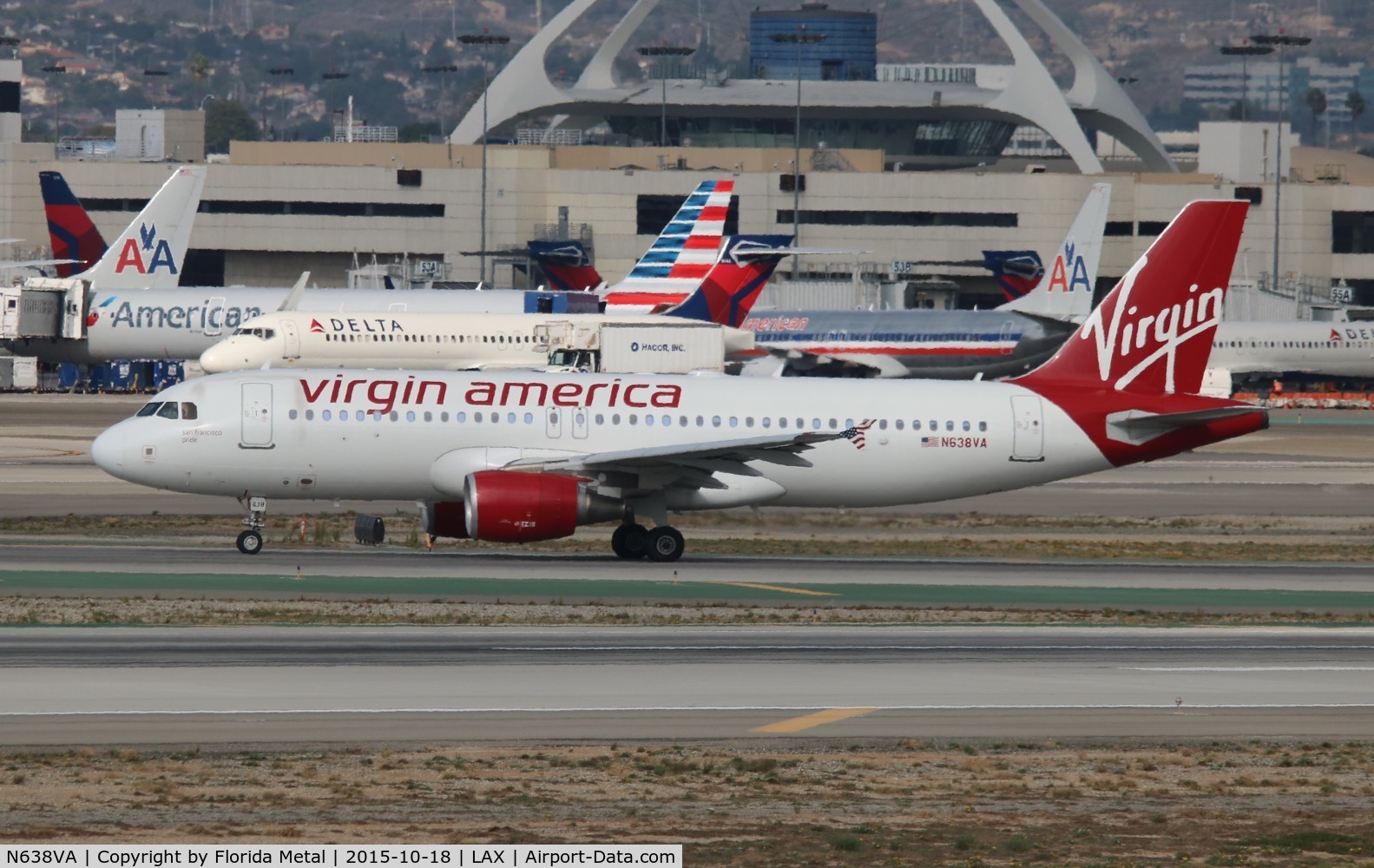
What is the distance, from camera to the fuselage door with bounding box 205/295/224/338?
82.8 m

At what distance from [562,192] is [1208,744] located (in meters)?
126

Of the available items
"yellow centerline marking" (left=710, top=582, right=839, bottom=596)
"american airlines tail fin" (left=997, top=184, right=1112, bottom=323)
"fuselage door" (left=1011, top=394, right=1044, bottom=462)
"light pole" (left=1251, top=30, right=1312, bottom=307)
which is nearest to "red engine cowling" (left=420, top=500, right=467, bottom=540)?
"yellow centerline marking" (left=710, top=582, right=839, bottom=596)

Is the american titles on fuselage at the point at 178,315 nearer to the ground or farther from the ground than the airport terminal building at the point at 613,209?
nearer to the ground

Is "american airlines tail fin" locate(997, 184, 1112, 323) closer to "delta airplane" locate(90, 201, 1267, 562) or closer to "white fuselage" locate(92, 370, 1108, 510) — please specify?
"delta airplane" locate(90, 201, 1267, 562)

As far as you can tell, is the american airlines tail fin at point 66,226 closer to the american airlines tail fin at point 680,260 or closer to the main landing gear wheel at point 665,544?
the american airlines tail fin at point 680,260

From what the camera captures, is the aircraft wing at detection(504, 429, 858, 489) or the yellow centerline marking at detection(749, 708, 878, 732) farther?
the aircraft wing at detection(504, 429, 858, 489)

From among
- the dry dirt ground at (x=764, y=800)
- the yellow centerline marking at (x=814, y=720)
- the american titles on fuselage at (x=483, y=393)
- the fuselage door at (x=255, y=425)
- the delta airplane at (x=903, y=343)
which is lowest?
the dry dirt ground at (x=764, y=800)

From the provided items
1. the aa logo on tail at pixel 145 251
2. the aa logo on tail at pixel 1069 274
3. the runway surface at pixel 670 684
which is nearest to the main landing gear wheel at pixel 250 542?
the runway surface at pixel 670 684

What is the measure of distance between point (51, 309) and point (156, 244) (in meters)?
12.0

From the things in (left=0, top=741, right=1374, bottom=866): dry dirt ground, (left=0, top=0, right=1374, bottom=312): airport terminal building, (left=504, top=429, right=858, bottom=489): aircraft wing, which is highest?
(left=0, top=0, right=1374, bottom=312): airport terminal building

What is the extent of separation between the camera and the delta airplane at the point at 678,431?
1499 inches

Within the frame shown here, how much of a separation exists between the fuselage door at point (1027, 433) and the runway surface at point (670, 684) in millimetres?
10420

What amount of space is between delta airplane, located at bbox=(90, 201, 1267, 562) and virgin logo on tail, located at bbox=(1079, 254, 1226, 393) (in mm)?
42

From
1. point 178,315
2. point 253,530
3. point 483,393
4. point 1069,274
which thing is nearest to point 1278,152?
point 1069,274
